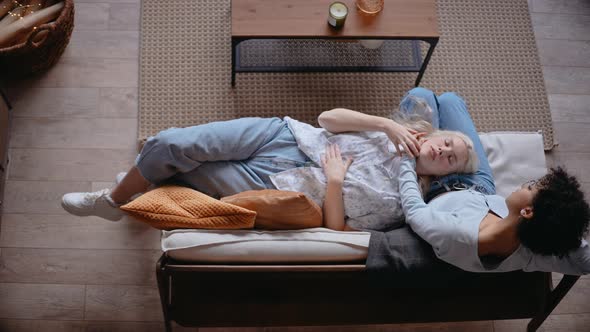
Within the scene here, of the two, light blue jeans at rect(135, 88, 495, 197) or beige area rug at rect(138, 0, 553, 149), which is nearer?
light blue jeans at rect(135, 88, 495, 197)

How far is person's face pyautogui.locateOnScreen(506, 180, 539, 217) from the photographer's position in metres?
1.48

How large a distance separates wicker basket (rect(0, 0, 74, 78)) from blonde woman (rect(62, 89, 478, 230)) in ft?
2.33

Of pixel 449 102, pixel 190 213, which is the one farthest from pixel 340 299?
pixel 449 102

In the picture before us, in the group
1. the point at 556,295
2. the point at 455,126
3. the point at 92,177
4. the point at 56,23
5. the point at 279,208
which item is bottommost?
the point at 92,177

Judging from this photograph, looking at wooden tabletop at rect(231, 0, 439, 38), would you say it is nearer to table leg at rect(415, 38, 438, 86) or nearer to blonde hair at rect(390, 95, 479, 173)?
table leg at rect(415, 38, 438, 86)

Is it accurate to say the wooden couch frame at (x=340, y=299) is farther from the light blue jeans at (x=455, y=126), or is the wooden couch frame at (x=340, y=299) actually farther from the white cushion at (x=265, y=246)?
the light blue jeans at (x=455, y=126)

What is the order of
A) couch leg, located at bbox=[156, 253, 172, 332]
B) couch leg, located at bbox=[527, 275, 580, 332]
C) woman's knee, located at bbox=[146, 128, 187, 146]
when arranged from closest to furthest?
1. couch leg, located at bbox=[156, 253, 172, 332]
2. couch leg, located at bbox=[527, 275, 580, 332]
3. woman's knee, located at bbox=[146, 128, 187, 146]

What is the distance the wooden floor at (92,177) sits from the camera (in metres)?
2.14

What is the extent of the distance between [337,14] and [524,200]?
3.43 ft

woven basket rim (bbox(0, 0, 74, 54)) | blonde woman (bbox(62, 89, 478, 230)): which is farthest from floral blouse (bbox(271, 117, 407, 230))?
woven basket rim (bbox(0, 0, 74, 54))

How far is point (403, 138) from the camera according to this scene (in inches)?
72.3

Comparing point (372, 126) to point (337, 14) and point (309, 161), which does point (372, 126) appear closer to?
point (309, 161)

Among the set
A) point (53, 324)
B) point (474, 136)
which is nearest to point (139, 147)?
point (53, 324)

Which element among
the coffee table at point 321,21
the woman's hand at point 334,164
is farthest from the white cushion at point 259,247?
the coffee table at point 321,21
